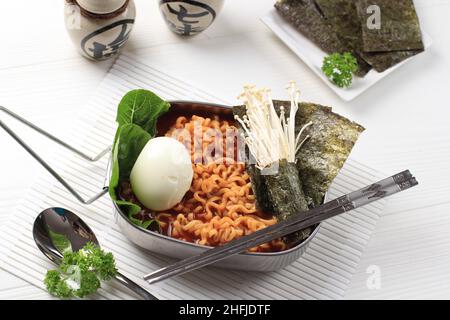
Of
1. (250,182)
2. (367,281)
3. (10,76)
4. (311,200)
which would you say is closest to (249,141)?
(250,182)

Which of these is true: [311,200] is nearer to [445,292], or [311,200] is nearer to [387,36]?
[445,292]

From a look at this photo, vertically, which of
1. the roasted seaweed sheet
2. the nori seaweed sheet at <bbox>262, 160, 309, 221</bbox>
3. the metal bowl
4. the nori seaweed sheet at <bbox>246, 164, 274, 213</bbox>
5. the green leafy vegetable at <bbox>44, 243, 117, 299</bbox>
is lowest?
the green leafy vegetable at <bbox>44, 243, 117, 299</bbox>

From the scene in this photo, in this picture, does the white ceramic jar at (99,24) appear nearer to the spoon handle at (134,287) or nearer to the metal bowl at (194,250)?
the metal bowl at (194,250)

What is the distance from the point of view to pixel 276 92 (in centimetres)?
304

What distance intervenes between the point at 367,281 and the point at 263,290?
39 cm

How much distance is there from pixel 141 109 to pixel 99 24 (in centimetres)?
50

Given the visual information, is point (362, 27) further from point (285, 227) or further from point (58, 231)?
point (58, 231)

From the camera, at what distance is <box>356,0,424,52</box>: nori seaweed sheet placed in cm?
307

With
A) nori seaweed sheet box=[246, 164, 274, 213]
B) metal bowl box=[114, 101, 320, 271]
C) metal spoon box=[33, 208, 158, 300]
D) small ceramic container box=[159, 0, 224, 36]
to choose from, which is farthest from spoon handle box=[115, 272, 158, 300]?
small ceramic container box=[159, 0, 224, 36]

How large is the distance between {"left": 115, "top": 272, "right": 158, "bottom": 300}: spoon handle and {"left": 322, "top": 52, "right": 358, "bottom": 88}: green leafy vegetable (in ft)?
4.03

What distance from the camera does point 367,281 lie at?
254 cm

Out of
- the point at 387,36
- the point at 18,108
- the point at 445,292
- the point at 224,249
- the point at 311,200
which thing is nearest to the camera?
the point at 224,249

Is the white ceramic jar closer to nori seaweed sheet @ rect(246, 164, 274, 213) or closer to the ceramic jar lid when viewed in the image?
the ceramic jar lid

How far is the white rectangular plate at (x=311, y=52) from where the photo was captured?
2.99 meters
